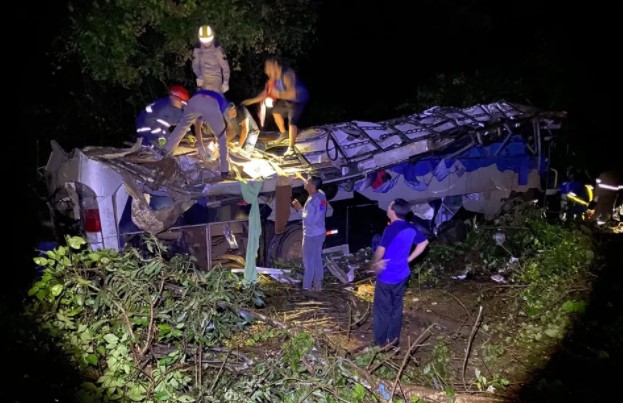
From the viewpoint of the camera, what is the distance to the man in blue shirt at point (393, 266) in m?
5.64

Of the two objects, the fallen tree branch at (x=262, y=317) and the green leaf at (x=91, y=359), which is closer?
the green leaf at (x=91, y=359)

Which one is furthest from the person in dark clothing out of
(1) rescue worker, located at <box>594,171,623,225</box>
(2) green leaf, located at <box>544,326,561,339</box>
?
(1) rescue worker, located at <box>594,171,623,225</box>

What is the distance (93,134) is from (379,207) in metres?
8.70

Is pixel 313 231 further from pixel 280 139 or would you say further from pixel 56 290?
pixel 56 290

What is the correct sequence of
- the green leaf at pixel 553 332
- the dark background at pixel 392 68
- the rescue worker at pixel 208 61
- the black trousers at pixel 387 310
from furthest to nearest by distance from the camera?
the dark background at pixel 392 68, the rescue worker at pixel 208 61, the green leaf at pixel 553 332, the black trousers at pixel 387 310

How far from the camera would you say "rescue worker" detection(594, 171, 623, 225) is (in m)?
8.90

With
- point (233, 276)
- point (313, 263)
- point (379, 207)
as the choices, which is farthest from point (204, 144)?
point (233, 276)

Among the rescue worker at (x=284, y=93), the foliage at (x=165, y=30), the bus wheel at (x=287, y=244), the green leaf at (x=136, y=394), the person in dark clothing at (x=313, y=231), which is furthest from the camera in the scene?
the foliage at (x=165, y=30)

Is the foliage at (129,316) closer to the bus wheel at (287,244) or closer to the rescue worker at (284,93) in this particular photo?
the bus wheel at (287,244)

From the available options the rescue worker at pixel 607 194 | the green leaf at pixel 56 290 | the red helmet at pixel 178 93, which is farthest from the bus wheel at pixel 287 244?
the rescue worker at pixel 607 194

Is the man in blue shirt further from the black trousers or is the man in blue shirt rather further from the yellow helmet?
the yellow helmet

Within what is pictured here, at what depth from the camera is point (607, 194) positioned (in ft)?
29.3

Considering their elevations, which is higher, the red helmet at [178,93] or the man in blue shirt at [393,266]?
the red helmet at [178,93]

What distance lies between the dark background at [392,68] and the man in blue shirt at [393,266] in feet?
5.95
